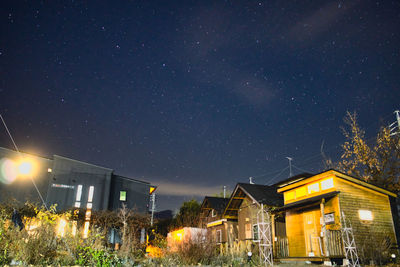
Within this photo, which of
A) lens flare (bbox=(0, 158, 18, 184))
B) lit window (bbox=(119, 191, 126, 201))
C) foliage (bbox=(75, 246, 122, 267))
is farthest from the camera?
lit window (bbox=(119, 191, 126, 201))

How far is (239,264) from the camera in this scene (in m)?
12.9

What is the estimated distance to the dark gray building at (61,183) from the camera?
2823 cm

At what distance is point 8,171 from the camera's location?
2833 cm

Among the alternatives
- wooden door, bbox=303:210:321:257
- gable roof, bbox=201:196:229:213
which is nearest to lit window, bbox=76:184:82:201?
gable roof, bbox=201:196:229:213

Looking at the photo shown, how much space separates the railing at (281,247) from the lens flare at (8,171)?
79.2 ft

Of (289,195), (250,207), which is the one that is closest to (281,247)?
(289,195)

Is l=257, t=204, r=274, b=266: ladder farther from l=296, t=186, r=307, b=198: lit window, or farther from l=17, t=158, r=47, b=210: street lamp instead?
l=17, t=158, r=47, b=210: street lamp

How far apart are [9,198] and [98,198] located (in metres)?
7.90

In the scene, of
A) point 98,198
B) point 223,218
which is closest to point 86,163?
point 98,198

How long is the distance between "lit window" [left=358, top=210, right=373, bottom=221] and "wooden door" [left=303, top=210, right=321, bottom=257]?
7.24ft

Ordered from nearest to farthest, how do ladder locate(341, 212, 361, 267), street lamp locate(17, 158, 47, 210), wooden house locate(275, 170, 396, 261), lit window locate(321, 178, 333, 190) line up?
ladder locate(341, 212, 361, 267) → wooden house locate(275, 170, 396, 261) → lit window locate(321, 178, 333, 190) → street lamp locate(17, 158, 47, 210)

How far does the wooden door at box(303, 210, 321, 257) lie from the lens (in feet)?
55.2

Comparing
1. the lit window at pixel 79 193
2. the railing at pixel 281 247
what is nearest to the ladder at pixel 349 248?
the railing at pixel 281 247

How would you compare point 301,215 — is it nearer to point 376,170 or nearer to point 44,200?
point 376,170
